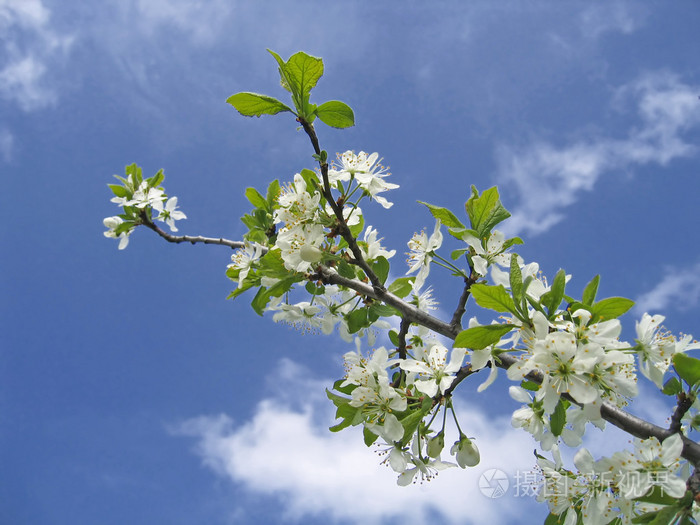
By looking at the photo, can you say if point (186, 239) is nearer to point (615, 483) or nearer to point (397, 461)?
point (397, 461)

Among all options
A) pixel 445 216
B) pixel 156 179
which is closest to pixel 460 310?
pixel 445 216

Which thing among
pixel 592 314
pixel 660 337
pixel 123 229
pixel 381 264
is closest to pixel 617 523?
pixel 660 337

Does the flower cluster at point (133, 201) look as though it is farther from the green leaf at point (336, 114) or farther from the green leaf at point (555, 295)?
the green leaf at point (555, 295)

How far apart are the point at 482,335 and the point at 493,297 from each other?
169 mm

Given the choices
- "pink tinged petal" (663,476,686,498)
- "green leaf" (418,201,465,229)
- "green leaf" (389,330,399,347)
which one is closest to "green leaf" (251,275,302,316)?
"green leaf" (389,330,399,347)

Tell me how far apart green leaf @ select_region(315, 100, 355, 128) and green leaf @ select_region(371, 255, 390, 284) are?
0.84 meters

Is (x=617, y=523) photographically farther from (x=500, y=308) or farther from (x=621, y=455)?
(x=500, y=308)

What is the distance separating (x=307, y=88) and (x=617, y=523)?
8.27 feet

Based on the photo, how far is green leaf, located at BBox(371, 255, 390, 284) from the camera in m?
2.91

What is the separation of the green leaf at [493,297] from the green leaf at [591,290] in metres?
0.35

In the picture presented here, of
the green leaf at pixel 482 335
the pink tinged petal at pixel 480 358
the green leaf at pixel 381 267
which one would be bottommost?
the pink tinged petal at pixel 480 358

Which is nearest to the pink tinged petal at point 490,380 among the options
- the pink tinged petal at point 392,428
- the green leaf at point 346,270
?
the pink tinged petal at point 392,428

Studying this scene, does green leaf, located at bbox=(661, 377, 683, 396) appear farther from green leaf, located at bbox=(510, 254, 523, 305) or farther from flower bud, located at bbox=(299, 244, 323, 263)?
flower bud, located at bbox=(299, 244, 323, 263)

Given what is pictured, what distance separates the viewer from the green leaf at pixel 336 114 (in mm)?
2357
